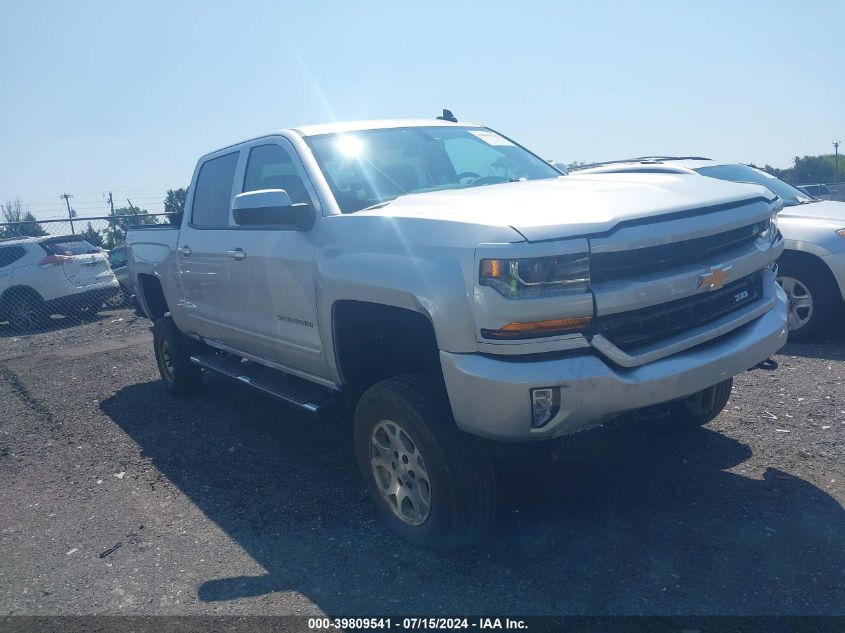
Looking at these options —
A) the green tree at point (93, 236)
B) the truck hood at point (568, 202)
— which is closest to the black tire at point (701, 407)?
the truck hood at point (568, 202)

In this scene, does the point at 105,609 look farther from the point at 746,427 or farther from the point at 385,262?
the point at 746,427

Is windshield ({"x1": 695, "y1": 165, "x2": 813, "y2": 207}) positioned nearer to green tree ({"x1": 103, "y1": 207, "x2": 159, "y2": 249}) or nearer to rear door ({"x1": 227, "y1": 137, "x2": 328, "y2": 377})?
rear door ({"x1": 227, "y1": 137, "x2": 328, "y2": 377})

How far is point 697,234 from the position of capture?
343 centimetres

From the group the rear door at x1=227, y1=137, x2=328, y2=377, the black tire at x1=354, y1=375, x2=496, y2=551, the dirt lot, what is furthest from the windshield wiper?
the dirt lot

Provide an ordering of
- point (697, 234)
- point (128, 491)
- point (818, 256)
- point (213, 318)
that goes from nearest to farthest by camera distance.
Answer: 1. point (697, 234)
2. point (128, 491)
3. point (213, 318)
4. point (818, 256)

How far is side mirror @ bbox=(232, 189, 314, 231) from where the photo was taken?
4070 millimetres

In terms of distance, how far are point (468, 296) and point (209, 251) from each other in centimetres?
295

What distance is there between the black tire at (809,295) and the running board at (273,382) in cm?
484

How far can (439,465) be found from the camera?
133 inches

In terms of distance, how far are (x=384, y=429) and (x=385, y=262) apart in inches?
33.5

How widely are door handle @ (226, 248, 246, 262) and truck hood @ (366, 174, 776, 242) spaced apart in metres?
1.31

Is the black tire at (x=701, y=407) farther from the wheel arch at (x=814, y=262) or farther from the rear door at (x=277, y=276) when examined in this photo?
the wheel arch at (x=814, y=262)

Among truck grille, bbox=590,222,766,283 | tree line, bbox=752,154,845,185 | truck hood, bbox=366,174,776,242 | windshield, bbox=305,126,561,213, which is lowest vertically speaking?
tree line, bbox=752,154,845,185

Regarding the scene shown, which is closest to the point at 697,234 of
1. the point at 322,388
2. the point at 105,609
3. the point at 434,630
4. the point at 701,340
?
the point at 701,340
